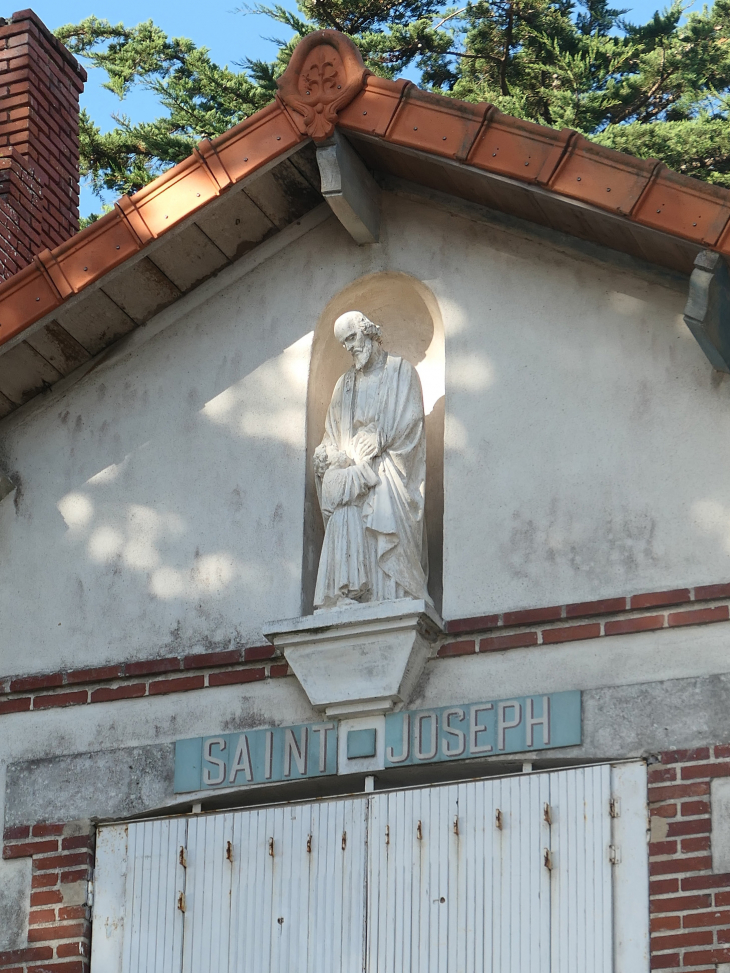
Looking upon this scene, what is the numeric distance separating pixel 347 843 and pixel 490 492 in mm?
1968

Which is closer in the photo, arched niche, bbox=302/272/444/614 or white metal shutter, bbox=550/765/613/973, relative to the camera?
white metal shutter, bbox=550/765/613/973

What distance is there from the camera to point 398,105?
33.1ft

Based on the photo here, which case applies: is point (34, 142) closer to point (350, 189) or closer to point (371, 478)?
point (350, 189)

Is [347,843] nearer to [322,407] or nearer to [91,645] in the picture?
[91,645]

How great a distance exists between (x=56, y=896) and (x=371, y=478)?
8.95 feet

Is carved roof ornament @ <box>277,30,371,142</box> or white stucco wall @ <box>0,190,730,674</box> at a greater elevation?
carved roof ornament @ <box>277,30,371,142</box>

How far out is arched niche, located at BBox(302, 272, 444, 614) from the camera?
33.9 feet

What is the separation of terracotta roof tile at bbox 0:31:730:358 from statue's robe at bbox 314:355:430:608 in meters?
1.30

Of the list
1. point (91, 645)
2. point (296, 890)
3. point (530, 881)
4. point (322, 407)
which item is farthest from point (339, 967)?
point (322, 407)

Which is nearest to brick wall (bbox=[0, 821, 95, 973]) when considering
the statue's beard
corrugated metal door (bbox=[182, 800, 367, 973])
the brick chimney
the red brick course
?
corrugated metal door (bbox=[182, 800, 367, 973])

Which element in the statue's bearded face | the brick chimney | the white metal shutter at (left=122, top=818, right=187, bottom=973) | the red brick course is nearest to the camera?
the red brick course

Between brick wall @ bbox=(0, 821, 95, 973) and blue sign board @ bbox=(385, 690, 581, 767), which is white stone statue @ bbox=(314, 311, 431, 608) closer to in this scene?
blue sign board @ bbox=(385, 690, 581, 767)

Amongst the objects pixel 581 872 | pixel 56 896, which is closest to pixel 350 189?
pixel 581 872

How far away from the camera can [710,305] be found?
366 inches
